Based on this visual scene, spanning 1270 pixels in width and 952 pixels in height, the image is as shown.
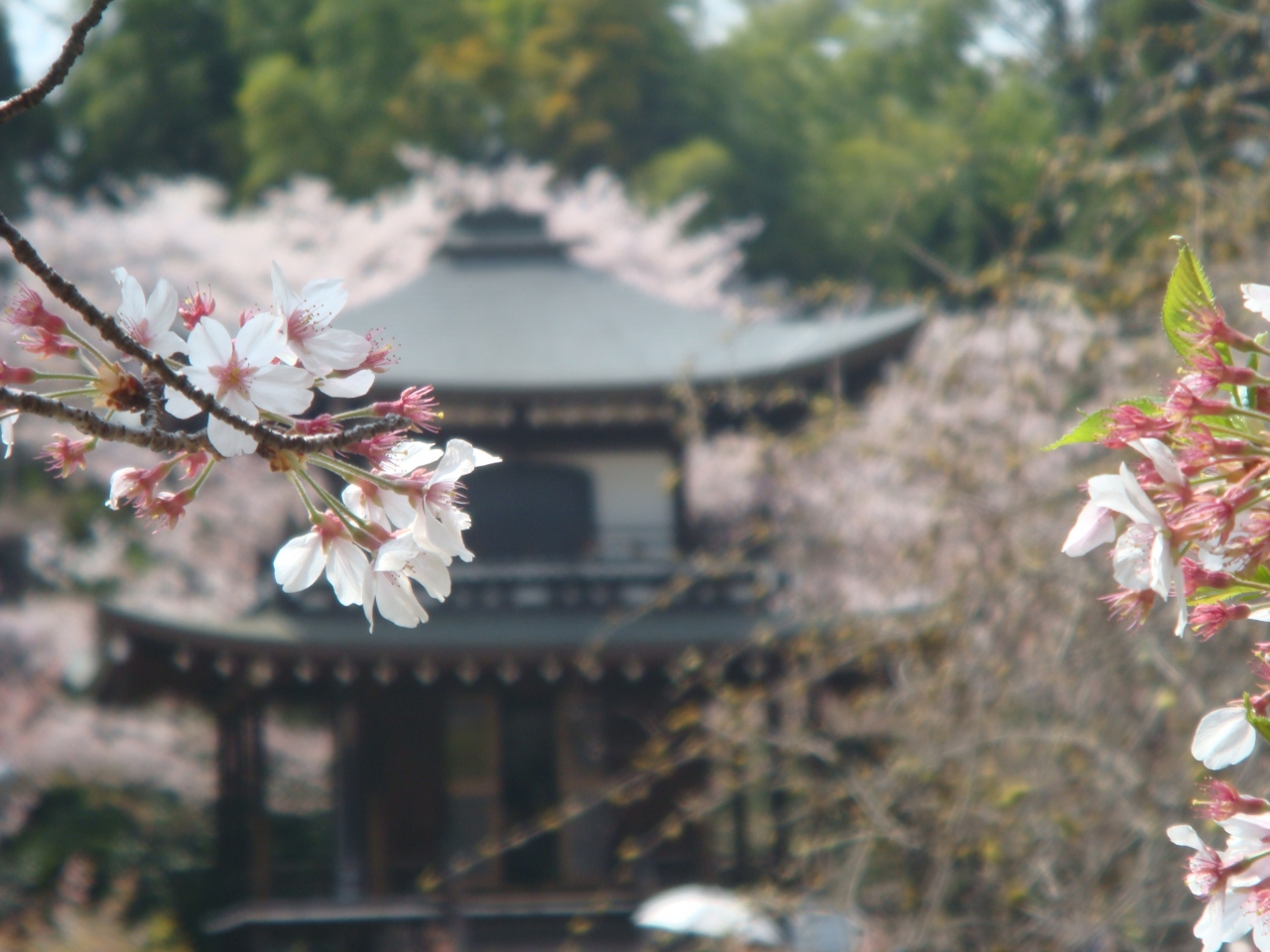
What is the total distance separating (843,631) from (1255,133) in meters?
2.75

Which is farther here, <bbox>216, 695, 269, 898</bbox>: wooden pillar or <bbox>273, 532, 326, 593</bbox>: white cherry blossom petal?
<bbox>216, 695, 269, 898</bbox>: wooden pillar

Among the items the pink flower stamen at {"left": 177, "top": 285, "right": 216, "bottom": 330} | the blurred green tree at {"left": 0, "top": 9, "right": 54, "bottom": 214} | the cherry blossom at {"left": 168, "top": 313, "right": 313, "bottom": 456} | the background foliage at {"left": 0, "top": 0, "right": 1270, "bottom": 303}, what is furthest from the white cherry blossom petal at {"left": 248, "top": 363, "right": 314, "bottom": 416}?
the blurred green tree at {"left": 0, "top": 9, "right": 54, "bottom": 214}

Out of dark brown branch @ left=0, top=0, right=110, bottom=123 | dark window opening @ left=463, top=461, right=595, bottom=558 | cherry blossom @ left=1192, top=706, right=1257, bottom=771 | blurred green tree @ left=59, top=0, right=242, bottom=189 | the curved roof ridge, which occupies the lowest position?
cherry blossom @ left=1192, top=706, right=1257, bottom=771

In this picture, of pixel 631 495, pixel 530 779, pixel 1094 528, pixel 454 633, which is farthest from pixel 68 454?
pixel 530 779

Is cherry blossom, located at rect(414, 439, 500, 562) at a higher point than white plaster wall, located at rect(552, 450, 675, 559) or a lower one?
lower

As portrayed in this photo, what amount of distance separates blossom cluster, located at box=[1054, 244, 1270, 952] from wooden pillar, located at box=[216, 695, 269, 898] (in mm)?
9318

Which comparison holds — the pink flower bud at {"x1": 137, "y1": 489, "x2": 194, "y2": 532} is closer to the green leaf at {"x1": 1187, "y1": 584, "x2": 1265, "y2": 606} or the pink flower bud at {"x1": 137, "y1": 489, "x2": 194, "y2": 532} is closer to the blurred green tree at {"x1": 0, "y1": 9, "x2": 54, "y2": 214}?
the green leaf at {"x1": 1187, "y1": 584, "x2": 1265, "y2": 606}

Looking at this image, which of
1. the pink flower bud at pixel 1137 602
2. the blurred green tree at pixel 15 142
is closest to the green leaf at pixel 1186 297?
the pink flower bud at pixel 1137 602

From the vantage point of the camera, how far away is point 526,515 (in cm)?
992

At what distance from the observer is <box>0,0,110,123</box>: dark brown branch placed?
116cm

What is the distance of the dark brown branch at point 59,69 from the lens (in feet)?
3.79

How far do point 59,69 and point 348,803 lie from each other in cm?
923

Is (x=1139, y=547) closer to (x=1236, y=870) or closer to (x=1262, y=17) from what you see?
(x=1236, y=870)

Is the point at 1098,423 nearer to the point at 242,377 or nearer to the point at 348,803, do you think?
the point at 242,377
